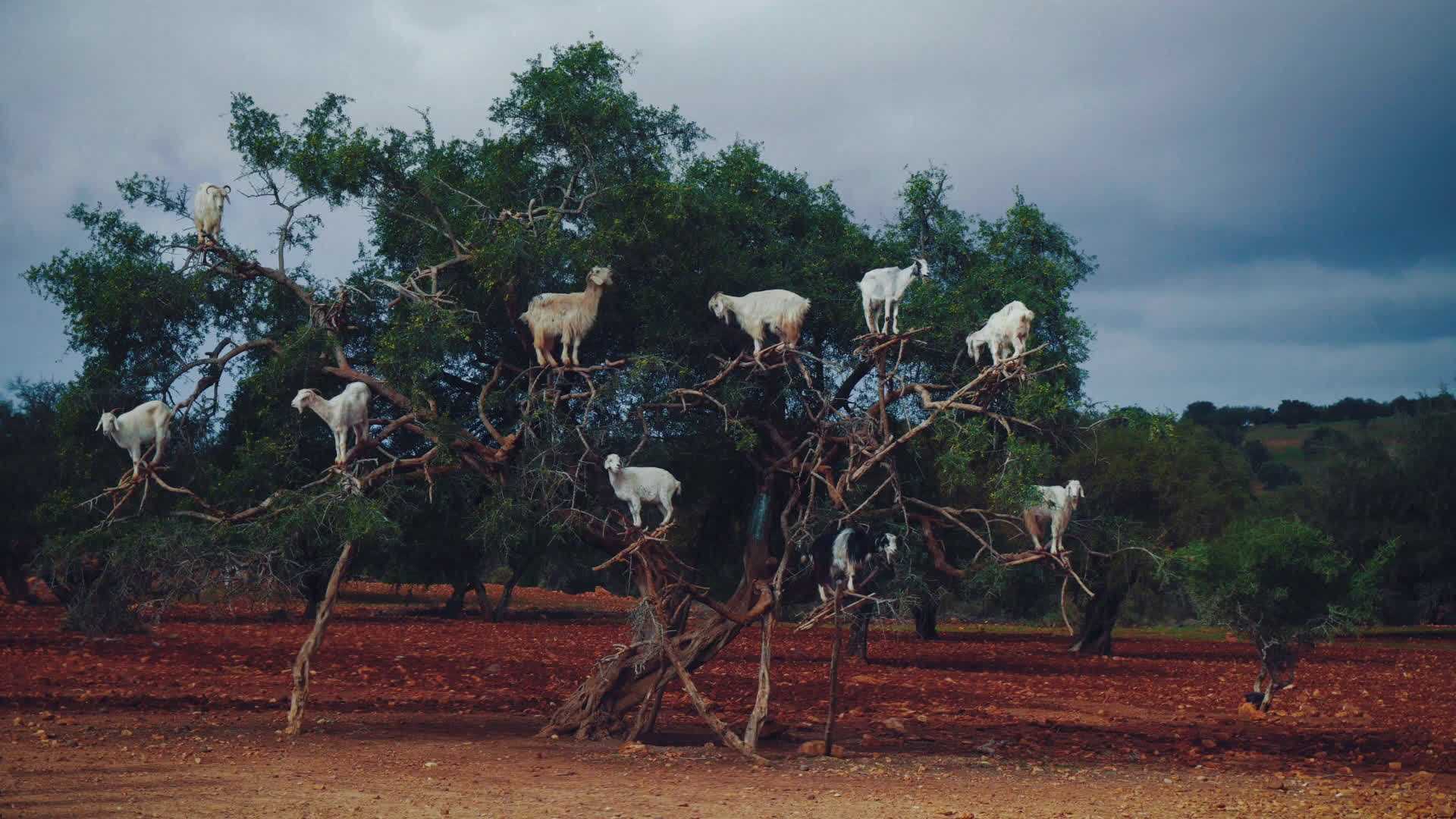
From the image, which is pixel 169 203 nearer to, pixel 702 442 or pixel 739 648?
pixel 702 442

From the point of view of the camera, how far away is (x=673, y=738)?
13.4 meters

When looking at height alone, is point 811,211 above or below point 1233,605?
above

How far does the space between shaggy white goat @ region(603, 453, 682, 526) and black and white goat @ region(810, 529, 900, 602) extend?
1.83 m

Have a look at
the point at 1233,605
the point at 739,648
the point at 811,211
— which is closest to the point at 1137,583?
the point at 739,648

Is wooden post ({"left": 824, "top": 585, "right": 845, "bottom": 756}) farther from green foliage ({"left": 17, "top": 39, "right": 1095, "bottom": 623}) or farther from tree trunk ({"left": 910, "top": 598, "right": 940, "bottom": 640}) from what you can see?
tree trunk ({"left": 910, "top": 598, "right": 940, "bottom": 640})

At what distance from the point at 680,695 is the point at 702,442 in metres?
3.57

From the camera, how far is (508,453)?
1284 cm

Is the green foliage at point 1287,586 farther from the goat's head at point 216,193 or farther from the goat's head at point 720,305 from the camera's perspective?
the goat's head at point 216,193

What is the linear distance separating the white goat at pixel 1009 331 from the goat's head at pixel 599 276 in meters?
3.91

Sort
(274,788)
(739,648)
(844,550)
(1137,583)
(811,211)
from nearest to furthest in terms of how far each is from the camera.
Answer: (274,788) → (844,550) → (811,211) → (739,648) → (1137,583)

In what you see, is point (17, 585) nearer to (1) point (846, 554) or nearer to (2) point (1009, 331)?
(1) point (846, 554)

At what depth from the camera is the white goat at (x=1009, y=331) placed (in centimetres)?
1155

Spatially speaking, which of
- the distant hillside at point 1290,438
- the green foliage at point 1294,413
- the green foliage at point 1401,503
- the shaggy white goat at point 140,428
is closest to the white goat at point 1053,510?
the shaggy white goat at point 140,428

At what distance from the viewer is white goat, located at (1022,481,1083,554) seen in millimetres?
12938
